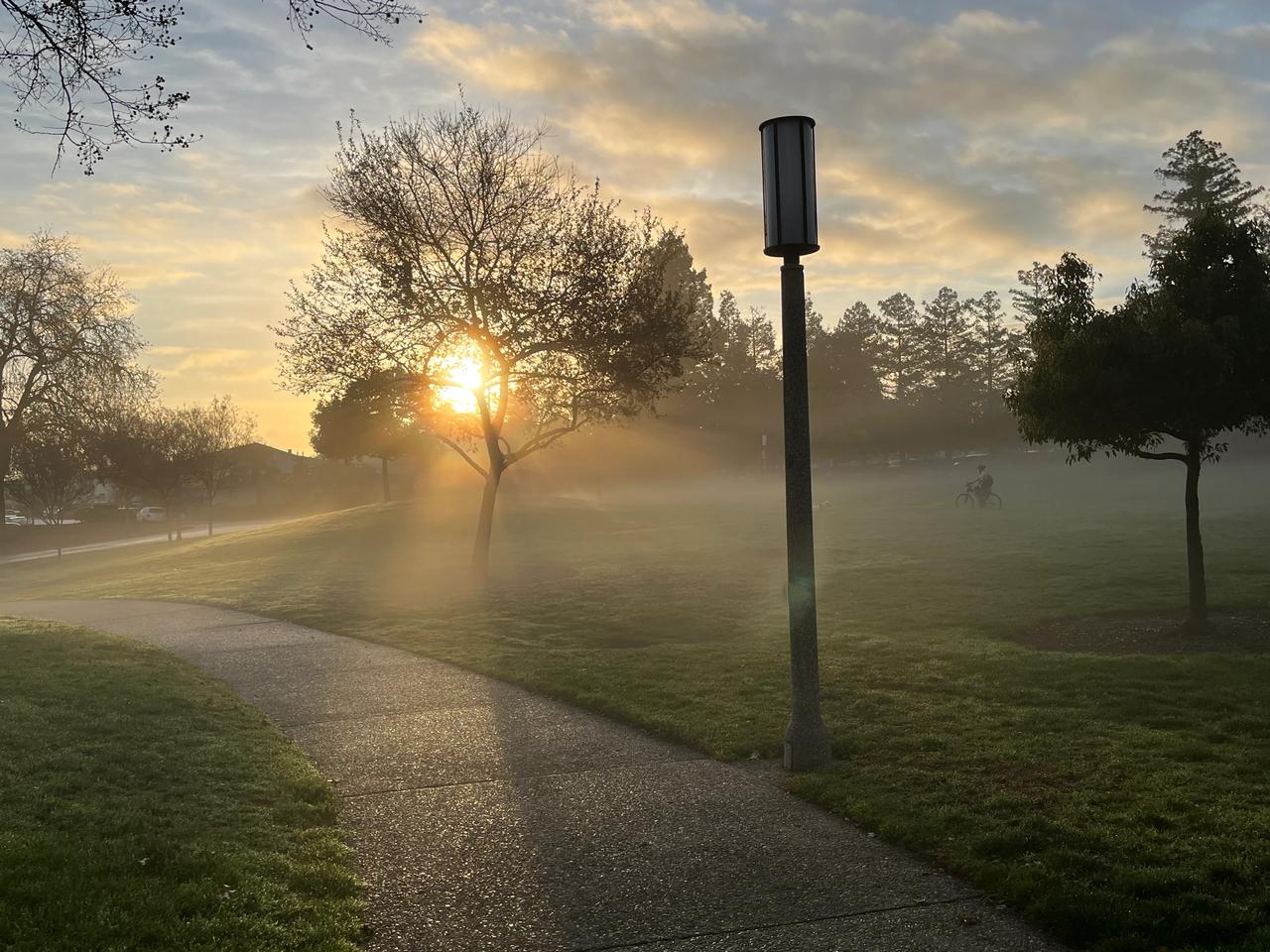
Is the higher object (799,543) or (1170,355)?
(1170,355)

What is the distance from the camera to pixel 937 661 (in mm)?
9891

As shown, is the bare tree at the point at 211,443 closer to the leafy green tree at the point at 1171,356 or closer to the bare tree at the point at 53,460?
the bare tree at the point at 53,460

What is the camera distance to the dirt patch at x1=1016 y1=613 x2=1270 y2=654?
416 inches

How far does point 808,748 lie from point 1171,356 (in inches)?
274

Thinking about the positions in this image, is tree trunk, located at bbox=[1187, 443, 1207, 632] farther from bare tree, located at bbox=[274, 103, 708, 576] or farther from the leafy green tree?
bare tree, located at bbox=[274, 103, 708, 576]

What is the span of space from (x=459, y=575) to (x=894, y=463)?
52033 mm

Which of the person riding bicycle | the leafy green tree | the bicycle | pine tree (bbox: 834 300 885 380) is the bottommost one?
the bicycle

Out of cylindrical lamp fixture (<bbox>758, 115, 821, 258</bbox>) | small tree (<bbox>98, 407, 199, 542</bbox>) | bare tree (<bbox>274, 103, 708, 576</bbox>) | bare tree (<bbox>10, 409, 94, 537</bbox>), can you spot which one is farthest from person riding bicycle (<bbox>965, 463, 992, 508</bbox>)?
bare tree (<bbox>10, 409, 94, 537</bbox>)

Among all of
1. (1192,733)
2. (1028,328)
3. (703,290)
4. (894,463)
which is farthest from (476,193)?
(894,463)

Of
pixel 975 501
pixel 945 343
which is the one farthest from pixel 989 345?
pixel 975 501

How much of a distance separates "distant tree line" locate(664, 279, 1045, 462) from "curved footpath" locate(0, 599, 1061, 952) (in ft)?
166

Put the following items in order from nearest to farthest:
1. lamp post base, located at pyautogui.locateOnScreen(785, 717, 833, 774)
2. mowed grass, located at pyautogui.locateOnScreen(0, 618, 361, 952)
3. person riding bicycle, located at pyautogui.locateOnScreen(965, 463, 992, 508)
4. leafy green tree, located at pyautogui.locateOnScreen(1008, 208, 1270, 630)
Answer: mowed grass, located at pyautogui.locateOnScreen(0, 618, 361, 952)
lamp post base, located at pyautogui.locateOnScreen(785, 717, 833, 774)
leafy green tree, located at pyautogui.locateOnScreen(1008, 208, 1270, 630)
person riding bicycle, located at pyautogui.locateOnScreen(965, 463, 992, 508)

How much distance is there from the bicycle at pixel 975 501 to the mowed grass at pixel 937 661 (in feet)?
6.81

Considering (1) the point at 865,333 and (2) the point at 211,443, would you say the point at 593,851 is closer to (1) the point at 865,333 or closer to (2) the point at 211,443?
(2) the point at 211,443
